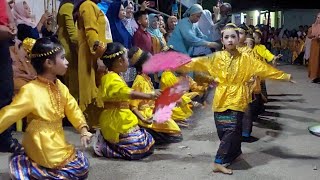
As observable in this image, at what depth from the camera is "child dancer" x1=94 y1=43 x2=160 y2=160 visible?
4.00 meters

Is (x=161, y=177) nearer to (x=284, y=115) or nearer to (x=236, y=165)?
(x=236, y=165)

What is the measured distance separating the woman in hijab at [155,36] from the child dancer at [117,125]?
2.41 metres

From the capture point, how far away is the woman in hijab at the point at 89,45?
4.62 meters

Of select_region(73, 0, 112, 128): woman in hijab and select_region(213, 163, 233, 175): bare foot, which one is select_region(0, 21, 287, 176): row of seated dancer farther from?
select_region(213, 163, 233, 175): bare foot

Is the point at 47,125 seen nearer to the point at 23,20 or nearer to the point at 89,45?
the point at 89,45

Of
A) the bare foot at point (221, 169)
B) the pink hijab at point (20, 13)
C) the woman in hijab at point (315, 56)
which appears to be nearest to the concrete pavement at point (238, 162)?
the bare foot at point (221, 169)

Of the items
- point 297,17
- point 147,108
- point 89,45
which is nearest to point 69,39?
point 89,45

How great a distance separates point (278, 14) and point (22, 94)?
2090 cm

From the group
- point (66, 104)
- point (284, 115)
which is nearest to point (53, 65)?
point (66, 104)

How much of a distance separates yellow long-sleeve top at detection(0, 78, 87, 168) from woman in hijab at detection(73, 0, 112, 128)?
5.23 feet

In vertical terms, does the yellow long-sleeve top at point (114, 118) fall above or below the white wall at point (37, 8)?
below

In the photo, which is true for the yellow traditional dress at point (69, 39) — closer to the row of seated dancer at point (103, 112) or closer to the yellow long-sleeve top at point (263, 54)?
the row of seated dancer at point (103, 112)

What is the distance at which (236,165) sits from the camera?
13.1 ft

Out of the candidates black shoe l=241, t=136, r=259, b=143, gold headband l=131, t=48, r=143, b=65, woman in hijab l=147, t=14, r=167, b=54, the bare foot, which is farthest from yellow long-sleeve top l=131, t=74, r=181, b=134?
woman in hijab l=147, t=14, r=167, b=54
